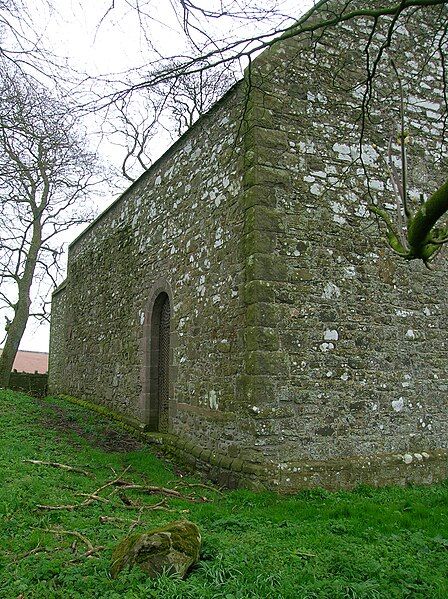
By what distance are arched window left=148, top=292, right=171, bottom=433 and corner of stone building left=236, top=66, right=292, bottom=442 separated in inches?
140

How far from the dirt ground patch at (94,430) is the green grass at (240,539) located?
168cm

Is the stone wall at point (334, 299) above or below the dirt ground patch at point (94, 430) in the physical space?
above

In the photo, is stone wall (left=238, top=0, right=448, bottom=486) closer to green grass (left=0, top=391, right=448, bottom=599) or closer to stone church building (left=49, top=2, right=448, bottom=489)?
stone church building (left=49, top=2, right=448, bottom=489)

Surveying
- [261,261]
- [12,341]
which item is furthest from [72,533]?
[12,341]

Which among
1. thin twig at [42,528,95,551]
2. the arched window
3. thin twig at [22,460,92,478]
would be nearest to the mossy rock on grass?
thin twig at [42,528,95,551]

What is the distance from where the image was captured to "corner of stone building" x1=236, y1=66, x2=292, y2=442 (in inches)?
262

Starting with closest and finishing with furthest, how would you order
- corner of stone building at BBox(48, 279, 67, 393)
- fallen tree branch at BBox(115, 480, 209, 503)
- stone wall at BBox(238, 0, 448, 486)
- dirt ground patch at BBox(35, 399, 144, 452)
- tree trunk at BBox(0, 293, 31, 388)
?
fallen tree branch at BBox(115, 480, 209, 503) → stone wall at BBox(238, 0, 448, 486) → dirt ground patch at BBox(35, 399, 144, 452) → corner of stone building at BBox(48, 279, 67, 393) → tree trunk at BBox(0, 293, 31, 388)

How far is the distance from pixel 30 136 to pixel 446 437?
687 cm

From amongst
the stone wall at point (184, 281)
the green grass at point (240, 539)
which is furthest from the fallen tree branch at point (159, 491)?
the stone wall at point (184, 281)

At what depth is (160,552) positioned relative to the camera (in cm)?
391

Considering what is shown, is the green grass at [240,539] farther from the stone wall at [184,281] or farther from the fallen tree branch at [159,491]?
the stone wall at [184,281]

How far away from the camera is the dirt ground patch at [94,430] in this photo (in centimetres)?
972

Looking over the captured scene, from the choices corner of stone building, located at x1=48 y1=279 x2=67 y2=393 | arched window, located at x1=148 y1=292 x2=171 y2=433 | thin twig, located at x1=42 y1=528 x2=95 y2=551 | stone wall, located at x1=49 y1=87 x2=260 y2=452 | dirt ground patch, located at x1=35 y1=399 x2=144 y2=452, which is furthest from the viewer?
corner of stone building, located at x1=48 y1=279 x2=67 y2=393

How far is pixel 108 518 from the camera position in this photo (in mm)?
5125
